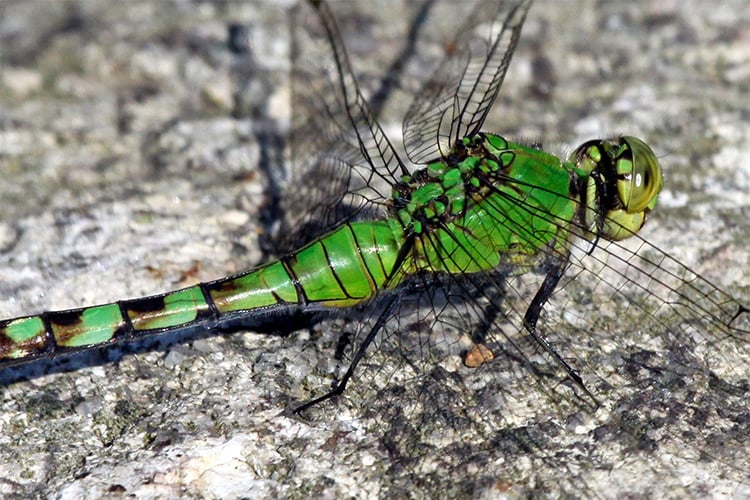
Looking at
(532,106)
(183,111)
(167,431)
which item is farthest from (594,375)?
(183,111)

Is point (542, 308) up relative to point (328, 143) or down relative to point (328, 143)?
down

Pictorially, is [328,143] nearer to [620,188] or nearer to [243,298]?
[243,298]

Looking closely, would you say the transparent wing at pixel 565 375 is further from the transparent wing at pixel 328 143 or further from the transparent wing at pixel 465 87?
the transparent wing at pixel 465 87

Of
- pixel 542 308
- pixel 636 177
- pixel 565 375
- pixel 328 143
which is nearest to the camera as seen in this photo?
pixel 565 375

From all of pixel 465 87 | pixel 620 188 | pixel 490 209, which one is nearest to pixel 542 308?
pixel 490 209

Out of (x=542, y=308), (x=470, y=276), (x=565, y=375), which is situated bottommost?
(x=565, y=375)

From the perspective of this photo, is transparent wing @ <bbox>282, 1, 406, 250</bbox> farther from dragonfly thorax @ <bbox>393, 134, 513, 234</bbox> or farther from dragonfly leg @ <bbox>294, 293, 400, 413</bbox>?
dragonfly leg @ <bbox>294, 293, 400, 413</bbox>

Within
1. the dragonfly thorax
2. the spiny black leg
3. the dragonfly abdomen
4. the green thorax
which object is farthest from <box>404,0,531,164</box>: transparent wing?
the spiny black leg

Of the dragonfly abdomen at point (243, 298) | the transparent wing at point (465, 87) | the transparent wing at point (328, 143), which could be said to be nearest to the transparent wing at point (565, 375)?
the dragonfly abdomen at point (243, 298)
